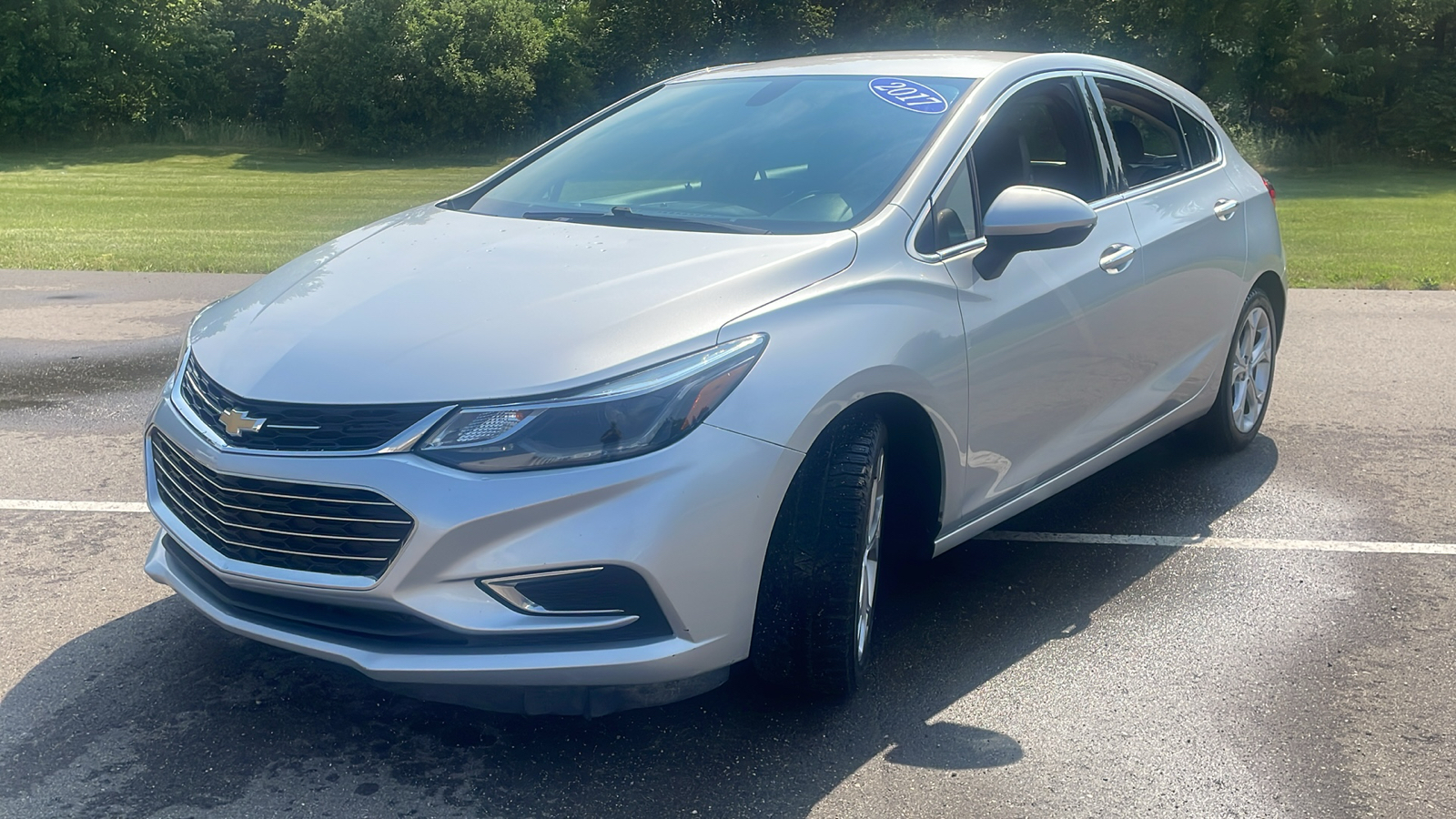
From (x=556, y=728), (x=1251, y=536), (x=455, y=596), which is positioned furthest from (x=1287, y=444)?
(x=455, y=596)

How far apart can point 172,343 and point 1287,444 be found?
22.1 feet

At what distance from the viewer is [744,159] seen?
4289mm

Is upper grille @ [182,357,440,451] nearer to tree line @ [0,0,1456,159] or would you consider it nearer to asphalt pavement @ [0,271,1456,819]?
asphalt pavement @ [0,271,1456,819]

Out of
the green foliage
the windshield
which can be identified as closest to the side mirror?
the windshield

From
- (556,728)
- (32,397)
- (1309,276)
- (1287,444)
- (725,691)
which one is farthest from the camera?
(1309,276)

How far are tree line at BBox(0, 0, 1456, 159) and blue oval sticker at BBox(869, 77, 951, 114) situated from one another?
35727 millimetres

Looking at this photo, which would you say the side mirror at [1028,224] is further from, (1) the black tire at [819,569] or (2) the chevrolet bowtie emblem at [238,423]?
(2) the chevrolet bowtie emblem at [238,423]

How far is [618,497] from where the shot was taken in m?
2.88

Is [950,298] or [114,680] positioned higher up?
[950,298]

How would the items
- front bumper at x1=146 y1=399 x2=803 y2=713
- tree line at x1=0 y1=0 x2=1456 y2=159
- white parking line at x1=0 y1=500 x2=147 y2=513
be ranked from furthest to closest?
tree line at x1=0 y1=0 x2=1456 y2=159, white parking line at x1=0 y1=500 x2=147 y2=513, front bumper at x1=146 y1=399 x2=803 y2=713

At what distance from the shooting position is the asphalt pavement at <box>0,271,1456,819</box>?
10.2 feet

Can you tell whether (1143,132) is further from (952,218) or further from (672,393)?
(672,393)

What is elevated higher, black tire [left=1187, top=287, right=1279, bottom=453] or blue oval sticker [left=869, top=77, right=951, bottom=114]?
blue oval sticker [left=869, top=77, right=951, bottom=114]

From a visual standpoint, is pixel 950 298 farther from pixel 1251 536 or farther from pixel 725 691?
pixel 1251 536
